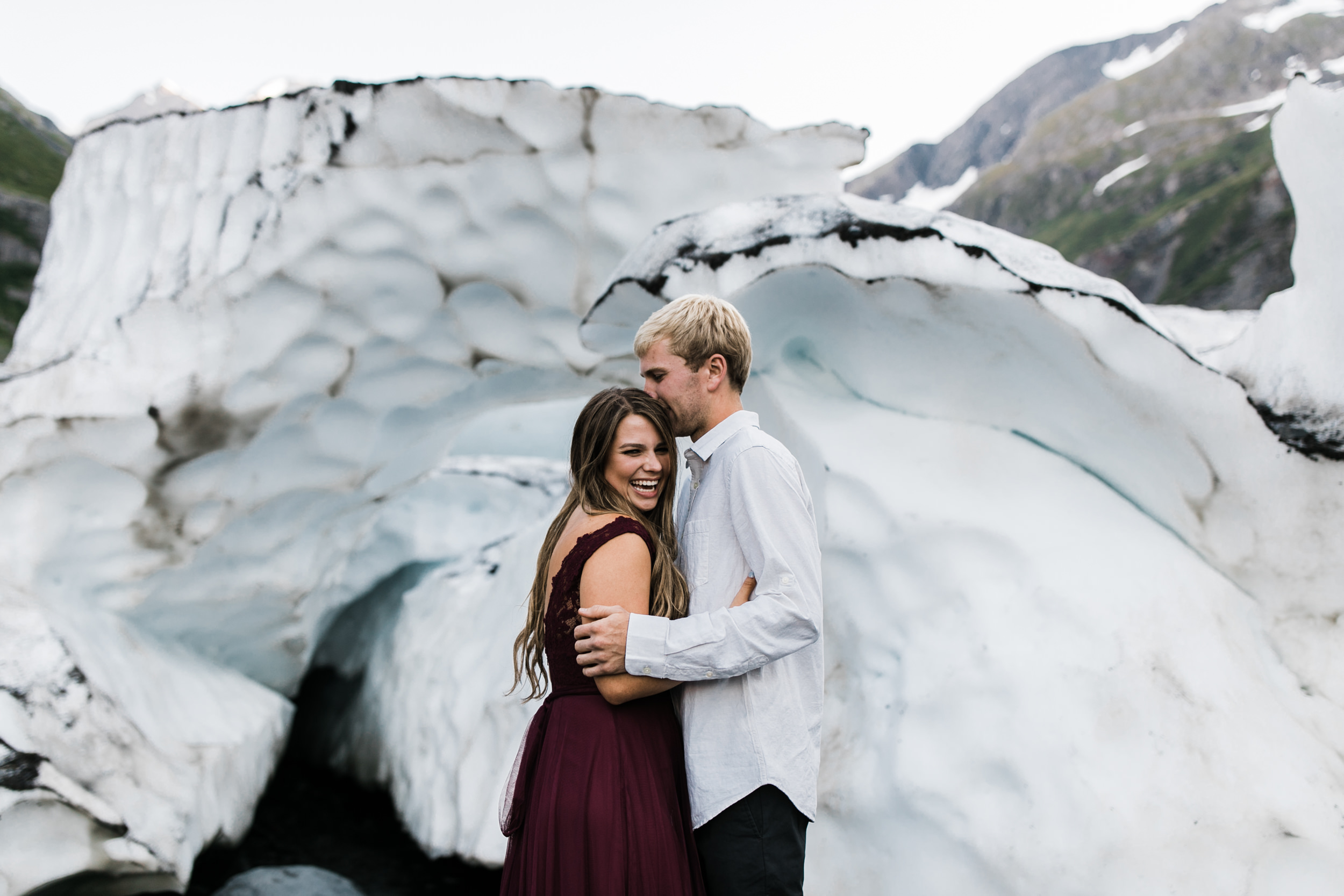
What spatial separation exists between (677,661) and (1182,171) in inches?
2122

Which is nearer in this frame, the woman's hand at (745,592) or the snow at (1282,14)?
the woman's hand at (745,592)

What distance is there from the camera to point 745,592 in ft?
5.08

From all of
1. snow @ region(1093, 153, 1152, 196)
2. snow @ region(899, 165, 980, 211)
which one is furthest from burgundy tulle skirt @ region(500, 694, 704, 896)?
snow @ region(899, 165, 980, 211)

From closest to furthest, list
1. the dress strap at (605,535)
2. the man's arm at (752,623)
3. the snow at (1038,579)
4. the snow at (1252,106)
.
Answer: the man's arm at (752,623) → the dress strap at (605,535) → the snow at (1038,579) → the snow at (1252,106)

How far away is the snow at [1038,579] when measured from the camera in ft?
6.49

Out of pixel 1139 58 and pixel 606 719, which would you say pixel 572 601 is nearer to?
pixel 606 719

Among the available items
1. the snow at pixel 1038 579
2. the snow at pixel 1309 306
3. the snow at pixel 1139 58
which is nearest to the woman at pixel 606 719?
the snow at pixel 1038 579

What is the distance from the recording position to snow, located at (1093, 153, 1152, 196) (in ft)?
165

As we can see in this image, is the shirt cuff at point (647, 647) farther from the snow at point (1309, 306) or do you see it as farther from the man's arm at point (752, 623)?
the snow at point (1309, 306)

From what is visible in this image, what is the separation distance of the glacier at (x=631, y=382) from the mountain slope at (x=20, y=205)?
16.0 m

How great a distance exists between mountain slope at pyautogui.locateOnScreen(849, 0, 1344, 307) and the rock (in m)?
29.6

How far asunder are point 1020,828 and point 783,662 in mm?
958

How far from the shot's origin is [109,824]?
112 inches

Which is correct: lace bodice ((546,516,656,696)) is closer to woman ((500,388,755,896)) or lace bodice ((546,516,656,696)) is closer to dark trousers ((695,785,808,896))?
woman ((500,388,755,896))
